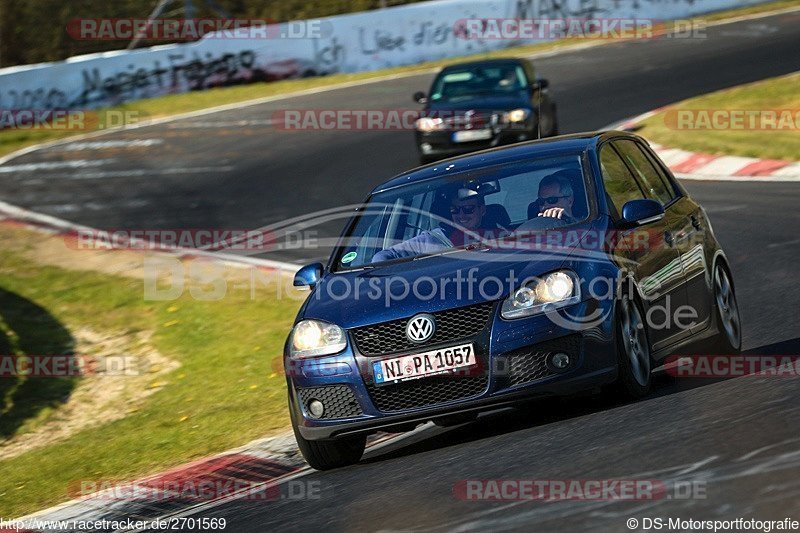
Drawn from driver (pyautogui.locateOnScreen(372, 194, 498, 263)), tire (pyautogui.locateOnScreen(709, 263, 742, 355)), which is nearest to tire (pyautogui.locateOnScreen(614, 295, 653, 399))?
driver (pyautogui.locateOnScreen(372, 194, 498, 263))

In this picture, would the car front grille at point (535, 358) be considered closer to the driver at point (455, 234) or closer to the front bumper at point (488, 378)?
the front bumper at point (488, 378)

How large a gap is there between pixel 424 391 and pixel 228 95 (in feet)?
87.8

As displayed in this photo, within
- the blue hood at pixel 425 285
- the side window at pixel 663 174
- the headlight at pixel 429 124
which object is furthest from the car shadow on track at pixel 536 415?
the headlight at pixel 429 124

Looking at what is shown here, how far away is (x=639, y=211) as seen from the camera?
776cm

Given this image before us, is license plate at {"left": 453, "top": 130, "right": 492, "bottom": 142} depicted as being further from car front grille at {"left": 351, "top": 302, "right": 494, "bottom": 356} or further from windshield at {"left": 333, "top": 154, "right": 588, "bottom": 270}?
car front grille at {"left": 351, "top": 302, "right": 494, "bottom": 356}

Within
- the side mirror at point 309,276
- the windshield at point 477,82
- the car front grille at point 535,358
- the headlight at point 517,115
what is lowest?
the headlight at point 517,115

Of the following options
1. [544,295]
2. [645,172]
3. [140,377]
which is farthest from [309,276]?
[140,377]

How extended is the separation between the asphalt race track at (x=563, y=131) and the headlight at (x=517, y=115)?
→ 185 centimetres

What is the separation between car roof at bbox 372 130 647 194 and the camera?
27.3 ft

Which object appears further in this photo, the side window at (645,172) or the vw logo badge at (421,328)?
the side window at (645,172)

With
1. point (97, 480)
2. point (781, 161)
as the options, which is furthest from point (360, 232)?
point (781, 161)

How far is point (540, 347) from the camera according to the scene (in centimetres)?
703

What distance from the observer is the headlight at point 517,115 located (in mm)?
20344

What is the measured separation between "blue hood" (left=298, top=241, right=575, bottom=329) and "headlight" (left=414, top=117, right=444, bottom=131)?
13118 mm
